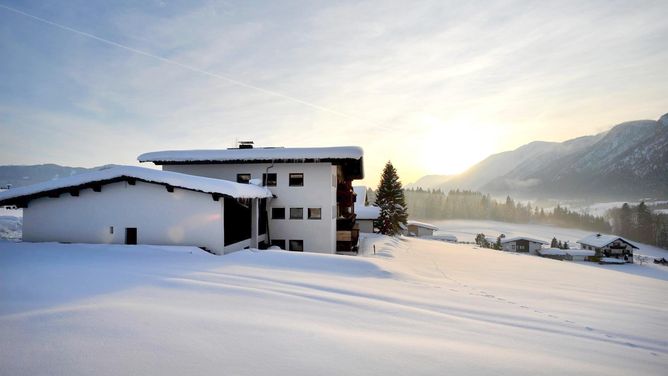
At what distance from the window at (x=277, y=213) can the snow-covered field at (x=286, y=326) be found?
12.7 metres

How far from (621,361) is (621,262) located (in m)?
69.2

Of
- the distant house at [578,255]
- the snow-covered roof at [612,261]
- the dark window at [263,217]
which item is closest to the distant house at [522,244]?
the distant house at [578,255]

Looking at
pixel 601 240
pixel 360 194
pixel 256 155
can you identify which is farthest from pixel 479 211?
pixel 256 155

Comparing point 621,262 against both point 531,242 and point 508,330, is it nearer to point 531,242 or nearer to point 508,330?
point 531,242

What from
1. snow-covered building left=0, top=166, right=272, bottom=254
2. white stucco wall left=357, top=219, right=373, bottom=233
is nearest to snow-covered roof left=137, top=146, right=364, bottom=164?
snow-covered building left=0, top=166, right=272, bottom=254

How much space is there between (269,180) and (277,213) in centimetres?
269

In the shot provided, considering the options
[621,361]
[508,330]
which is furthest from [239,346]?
[621,361]

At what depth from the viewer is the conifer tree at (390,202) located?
1978 inches

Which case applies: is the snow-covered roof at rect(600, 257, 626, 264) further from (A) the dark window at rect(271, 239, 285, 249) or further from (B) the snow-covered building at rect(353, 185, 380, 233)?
(A) the dark window at rect(271, 239, 285, 249)

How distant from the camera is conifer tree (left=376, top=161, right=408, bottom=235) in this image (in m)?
50.2

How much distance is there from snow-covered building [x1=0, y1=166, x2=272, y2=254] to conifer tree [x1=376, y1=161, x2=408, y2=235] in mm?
35868

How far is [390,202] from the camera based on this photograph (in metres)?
52.3

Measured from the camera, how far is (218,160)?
79.4 feet

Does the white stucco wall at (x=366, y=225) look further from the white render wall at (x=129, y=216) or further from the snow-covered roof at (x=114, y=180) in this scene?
the white render wall at (x=129, y=216)
